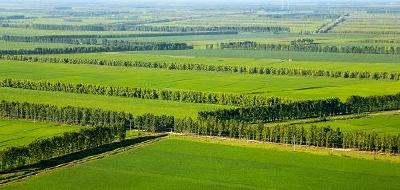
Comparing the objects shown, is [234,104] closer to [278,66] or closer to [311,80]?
[311,80]

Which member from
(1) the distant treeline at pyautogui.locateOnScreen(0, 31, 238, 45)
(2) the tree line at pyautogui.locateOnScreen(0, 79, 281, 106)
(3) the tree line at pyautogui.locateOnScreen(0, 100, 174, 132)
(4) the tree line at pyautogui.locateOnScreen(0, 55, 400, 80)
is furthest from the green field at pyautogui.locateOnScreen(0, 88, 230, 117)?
(1) the distant treeline at pyautogui.locateOnScreen(0, 31, 238, 45)

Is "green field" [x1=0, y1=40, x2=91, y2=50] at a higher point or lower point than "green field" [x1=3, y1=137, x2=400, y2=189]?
lower

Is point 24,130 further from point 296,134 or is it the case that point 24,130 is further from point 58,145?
point 296,134

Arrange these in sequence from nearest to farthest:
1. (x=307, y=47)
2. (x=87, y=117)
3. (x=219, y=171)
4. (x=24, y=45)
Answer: (x=219, y=171) < (x=87, y=117) < (x=307, y=47) < (x=24, y=45)

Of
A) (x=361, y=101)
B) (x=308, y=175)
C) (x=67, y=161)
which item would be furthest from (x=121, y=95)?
(x=308, y=175)

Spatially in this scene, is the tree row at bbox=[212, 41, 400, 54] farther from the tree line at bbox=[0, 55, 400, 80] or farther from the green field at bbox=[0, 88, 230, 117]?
the green field at bbox=[0, 88, 230, 117]

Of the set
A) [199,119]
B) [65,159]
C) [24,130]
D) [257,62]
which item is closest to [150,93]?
[199,119]
